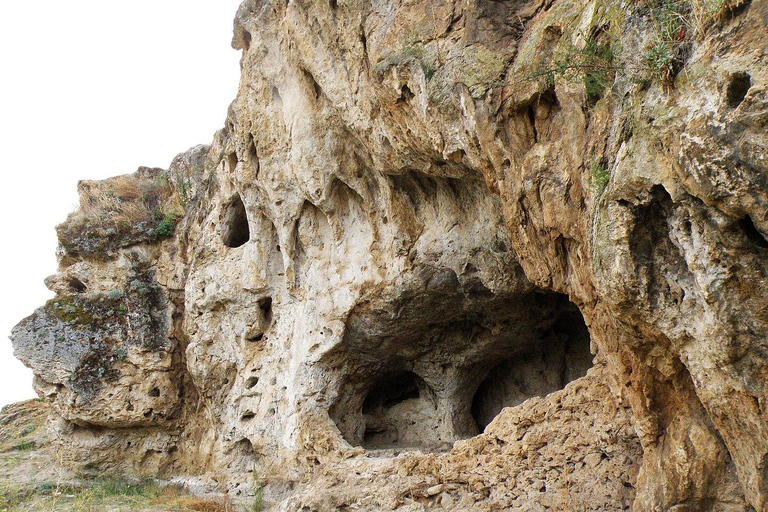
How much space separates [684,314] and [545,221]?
142 cm

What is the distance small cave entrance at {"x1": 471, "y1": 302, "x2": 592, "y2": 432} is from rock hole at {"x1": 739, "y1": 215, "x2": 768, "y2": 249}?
15.7ft

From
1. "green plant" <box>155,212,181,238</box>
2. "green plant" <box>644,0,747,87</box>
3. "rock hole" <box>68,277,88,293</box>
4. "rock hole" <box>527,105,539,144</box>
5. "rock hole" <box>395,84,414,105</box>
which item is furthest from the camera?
"green plant" <box>155,212,181,238</box>

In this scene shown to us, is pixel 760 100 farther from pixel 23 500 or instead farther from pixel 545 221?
pixel 23 500

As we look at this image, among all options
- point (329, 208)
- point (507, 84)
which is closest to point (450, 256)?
point (329, 208)

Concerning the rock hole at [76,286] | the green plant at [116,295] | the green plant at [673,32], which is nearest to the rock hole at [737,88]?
the green plant at [673,32]

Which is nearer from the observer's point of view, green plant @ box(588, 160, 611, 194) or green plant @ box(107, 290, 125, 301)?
green plant @ box(588, 160, 611, 194)

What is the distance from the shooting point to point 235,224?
32.9 ft

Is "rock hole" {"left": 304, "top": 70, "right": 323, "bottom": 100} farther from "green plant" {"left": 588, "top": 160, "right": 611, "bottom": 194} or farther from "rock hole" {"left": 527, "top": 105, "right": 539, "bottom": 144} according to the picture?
"green plant" {"left": 588, "top": 160, "right": 611, "bottom": 194}

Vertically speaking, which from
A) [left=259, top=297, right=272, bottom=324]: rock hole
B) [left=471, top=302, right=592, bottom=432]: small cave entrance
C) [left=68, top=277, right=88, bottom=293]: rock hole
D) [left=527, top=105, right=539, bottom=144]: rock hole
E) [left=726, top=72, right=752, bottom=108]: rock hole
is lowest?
[left=471, top=302, right=592, bottom=432]: small cave entrance

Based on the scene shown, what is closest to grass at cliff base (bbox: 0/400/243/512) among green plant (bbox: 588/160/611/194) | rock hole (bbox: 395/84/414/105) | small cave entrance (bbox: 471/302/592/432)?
small cave entrance (bbox: 471/302/592/432)

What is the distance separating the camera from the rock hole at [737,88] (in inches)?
115

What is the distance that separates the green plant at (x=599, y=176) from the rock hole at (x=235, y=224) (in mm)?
6696

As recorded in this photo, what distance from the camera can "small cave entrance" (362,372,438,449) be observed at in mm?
8734

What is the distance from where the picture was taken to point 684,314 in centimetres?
354
